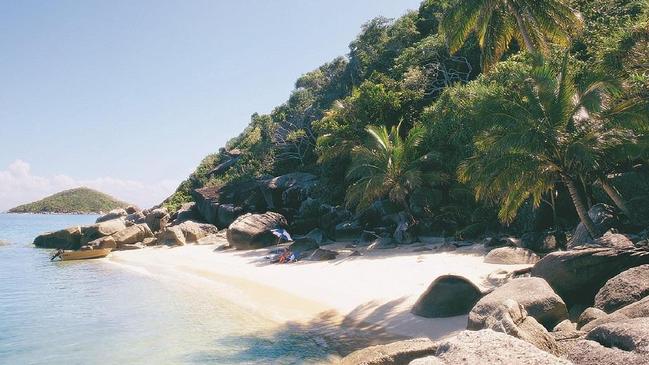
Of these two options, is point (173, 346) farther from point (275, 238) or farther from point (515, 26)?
point (515, 26)

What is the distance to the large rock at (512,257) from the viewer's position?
41.8 feet

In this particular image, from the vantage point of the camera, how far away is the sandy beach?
9648 millimetres

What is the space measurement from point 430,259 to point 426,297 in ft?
17.5

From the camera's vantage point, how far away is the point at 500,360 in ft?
12.8

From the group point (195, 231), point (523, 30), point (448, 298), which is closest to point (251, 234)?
point (195, 231)

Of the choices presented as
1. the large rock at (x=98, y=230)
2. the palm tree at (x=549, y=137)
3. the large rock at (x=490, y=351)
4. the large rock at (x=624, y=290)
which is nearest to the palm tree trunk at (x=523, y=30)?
the palm tree at (x=549, y=137)

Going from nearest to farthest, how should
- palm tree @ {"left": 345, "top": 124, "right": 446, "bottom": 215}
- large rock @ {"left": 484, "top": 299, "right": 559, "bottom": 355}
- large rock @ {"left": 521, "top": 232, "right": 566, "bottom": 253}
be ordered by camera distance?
1. large rock @ {"left": 484, "top": 299, "right": 559, "bottom": 355}
2. large rock @ {"left": 521, "top": 232, "right": 566, "bottom": 253}
3. palm tree @ {"left": 345, "top": 124, "right": 446, "bottom": 215}

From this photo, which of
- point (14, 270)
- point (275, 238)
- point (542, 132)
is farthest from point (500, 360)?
point (14, 270)

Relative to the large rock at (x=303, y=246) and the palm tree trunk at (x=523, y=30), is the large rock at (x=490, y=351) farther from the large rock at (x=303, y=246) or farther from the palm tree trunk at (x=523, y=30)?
the large rock at (x=303, y=246)

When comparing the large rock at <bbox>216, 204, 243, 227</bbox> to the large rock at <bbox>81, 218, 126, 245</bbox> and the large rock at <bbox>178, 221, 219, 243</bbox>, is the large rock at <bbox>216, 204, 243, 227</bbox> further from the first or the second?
the large rock at <bbox>81, 218, 126, 245</bbox>

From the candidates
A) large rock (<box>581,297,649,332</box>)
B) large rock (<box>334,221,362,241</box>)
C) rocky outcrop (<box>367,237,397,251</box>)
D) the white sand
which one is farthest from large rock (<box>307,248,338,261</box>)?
large rock (<box>581,297,649,332</box>)

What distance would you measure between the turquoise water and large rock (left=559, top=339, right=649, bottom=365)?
15.3 ft

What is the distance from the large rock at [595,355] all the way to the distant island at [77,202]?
159173 millimetres

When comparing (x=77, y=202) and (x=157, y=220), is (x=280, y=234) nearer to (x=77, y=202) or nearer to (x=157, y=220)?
(x=157, y=220)
